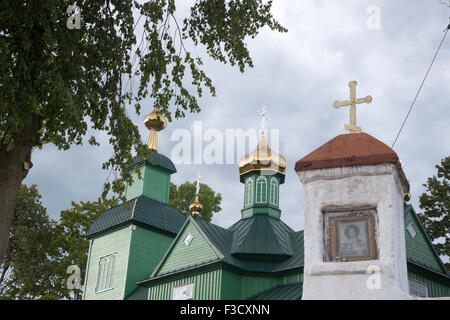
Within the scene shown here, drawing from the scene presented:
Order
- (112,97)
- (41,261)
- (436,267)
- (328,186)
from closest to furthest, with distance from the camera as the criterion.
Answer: (328,186) → (112,97) → (436,267) → (41,261)

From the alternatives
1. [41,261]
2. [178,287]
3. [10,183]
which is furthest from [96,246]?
[10,183]

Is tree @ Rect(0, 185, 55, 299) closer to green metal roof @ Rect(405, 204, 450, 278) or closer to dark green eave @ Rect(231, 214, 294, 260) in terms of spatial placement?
dark green eave @ Rect(231, 214, 294, 260)

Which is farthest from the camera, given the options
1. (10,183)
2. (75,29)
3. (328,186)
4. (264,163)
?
(264,163)

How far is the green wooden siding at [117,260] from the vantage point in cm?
2283

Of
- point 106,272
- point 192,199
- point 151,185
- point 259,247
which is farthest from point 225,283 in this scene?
point 192,199

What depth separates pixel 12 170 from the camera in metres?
7.64

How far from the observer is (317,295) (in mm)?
5828

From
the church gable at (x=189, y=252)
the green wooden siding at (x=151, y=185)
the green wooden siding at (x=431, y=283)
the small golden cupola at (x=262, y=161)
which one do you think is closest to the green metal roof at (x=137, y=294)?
the church gable at (x=189, y=252)

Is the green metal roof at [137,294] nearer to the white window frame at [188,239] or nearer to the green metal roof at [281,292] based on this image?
the white window frame at [188,239]

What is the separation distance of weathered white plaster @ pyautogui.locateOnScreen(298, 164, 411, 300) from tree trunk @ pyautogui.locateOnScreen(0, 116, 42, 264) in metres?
3.90

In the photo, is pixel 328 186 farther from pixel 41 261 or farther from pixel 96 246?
pixel 41 261

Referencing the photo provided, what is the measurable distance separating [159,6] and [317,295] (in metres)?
6.14

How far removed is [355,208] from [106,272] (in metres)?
19.3

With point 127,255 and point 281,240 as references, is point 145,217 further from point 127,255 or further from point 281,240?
point 281,240
